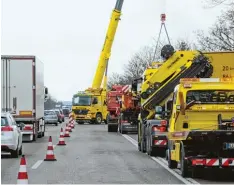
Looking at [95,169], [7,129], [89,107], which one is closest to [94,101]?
[89,107]

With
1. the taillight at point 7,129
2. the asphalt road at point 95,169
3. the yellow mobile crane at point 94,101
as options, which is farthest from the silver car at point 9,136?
the yellow mobile crane at point 94,101

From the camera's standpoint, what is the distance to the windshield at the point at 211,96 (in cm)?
1734

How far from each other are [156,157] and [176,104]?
19.9 ft

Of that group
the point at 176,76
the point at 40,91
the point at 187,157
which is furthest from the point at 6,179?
the point at 40,91

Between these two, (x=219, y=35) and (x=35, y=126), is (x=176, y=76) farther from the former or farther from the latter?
(x=219, y=35)

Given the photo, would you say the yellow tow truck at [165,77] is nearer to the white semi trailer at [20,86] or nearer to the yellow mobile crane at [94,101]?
the white semi trailer at [20,86]

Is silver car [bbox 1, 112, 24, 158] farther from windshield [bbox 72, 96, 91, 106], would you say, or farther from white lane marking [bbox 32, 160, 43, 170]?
windshield [bbox 72, 96, 91, 106]

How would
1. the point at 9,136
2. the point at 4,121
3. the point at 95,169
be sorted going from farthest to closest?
the point at 4,121 < the point at 9,136 < the point at 95,169

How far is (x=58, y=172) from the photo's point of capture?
1783 centimetres

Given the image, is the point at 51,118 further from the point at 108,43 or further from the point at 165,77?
the point at 165,77

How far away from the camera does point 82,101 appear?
65000mm

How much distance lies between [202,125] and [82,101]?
158ft

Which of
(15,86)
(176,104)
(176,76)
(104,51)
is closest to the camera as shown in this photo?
(176,104)

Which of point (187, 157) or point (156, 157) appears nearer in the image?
point (187, 157)
